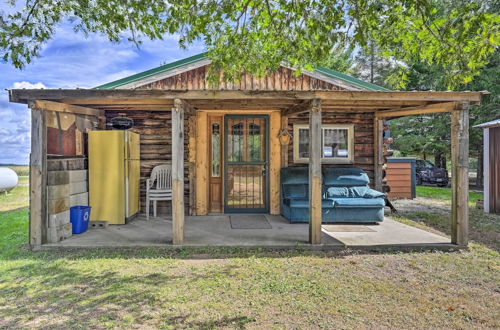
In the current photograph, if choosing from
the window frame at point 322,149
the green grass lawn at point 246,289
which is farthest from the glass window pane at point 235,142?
the green grass lawn at point 246,289

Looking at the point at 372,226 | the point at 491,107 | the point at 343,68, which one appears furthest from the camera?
the point at 343,68

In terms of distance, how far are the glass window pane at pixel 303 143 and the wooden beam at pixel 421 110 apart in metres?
1.62

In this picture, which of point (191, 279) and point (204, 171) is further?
point (204, 171)

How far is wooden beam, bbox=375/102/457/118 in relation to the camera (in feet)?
15.2

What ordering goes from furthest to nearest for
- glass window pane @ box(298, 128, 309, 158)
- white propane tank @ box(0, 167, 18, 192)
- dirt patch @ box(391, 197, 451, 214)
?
white propane tank @ box(0, 167, 18, 192), dirt patch @ box(391, 197, 451, 214), glass window pane @ box(298, 128, 309, 158)

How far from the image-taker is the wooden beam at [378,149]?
22.3ft

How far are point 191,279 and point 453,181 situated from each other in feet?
13.2

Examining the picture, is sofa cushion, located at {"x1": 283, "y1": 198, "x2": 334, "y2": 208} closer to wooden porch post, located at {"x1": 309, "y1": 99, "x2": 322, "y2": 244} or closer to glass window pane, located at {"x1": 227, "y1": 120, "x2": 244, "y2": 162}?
wooden porch post, located at {"x1": 309, "y1": 99, "x2": 322, "y2": 244}

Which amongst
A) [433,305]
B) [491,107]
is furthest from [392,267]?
[491,107]

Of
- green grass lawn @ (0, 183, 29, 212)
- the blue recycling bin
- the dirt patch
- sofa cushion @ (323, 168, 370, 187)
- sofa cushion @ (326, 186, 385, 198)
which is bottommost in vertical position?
the dirt patch

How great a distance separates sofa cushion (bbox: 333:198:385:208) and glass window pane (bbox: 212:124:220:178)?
102 inches

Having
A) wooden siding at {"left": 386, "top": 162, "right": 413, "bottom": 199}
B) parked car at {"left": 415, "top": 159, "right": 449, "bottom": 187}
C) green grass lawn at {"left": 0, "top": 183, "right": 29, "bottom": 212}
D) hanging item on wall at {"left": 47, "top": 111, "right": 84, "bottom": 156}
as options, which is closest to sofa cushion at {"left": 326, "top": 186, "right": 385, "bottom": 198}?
wooden siding at {"left": 386, "top": 162, "right": 413, "bottom": 199}

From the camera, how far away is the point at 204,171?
6.59 m

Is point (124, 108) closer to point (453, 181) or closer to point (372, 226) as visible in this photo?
point (372, 226)
